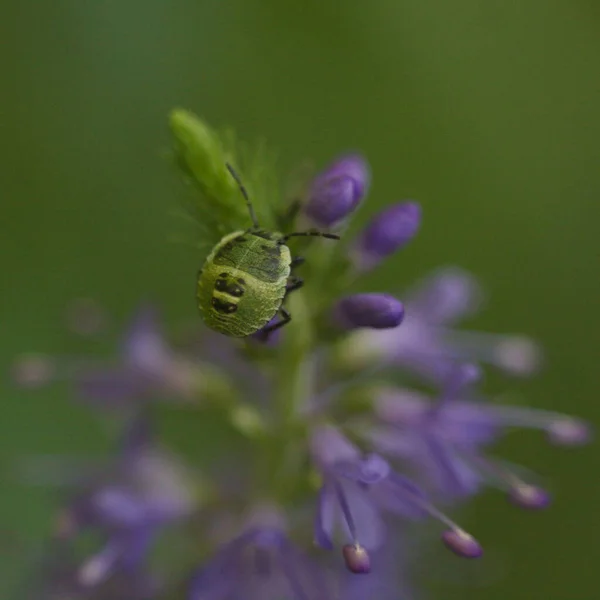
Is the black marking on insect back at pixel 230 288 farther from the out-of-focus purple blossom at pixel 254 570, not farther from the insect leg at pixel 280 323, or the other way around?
the out-of-focus purple blossom at pixel 254 570

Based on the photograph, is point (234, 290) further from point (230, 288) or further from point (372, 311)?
point (372, 311)

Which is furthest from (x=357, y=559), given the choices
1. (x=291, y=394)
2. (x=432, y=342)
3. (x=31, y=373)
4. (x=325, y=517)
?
(x=31, y=373)

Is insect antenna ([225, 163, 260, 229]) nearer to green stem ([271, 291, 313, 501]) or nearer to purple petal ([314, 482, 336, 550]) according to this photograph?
green stem ([271, 291, 313, 501])

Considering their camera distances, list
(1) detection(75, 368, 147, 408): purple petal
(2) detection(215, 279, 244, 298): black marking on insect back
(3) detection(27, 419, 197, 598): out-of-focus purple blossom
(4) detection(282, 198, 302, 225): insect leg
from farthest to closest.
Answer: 1. (1) detection(75, 368, 147, 408): purple petal
2. (3) detection(27, 419, 197, 598): out-of-focus purple blossom
3. (4) detection(282, 198, 302, 225): insect leg
4. (2) detection(215, 279, 244, 298): black marking on insect back

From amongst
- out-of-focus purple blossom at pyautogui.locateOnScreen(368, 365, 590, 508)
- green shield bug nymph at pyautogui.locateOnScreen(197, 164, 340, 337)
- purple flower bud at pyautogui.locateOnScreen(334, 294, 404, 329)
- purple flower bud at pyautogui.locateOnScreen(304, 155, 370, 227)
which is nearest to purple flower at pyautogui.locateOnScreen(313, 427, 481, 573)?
out-of-focus purple blossom at pyautogui.locateOnScreen(368, 365, 590, 508)

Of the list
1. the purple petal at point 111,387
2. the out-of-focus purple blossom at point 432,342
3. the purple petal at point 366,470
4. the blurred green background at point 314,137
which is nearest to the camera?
the purple petal at point 366,470

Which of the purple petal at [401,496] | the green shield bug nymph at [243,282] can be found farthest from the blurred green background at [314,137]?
the green shield bug nymph at [243,282]

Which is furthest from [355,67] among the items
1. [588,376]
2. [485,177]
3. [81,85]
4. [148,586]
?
[148,586]
